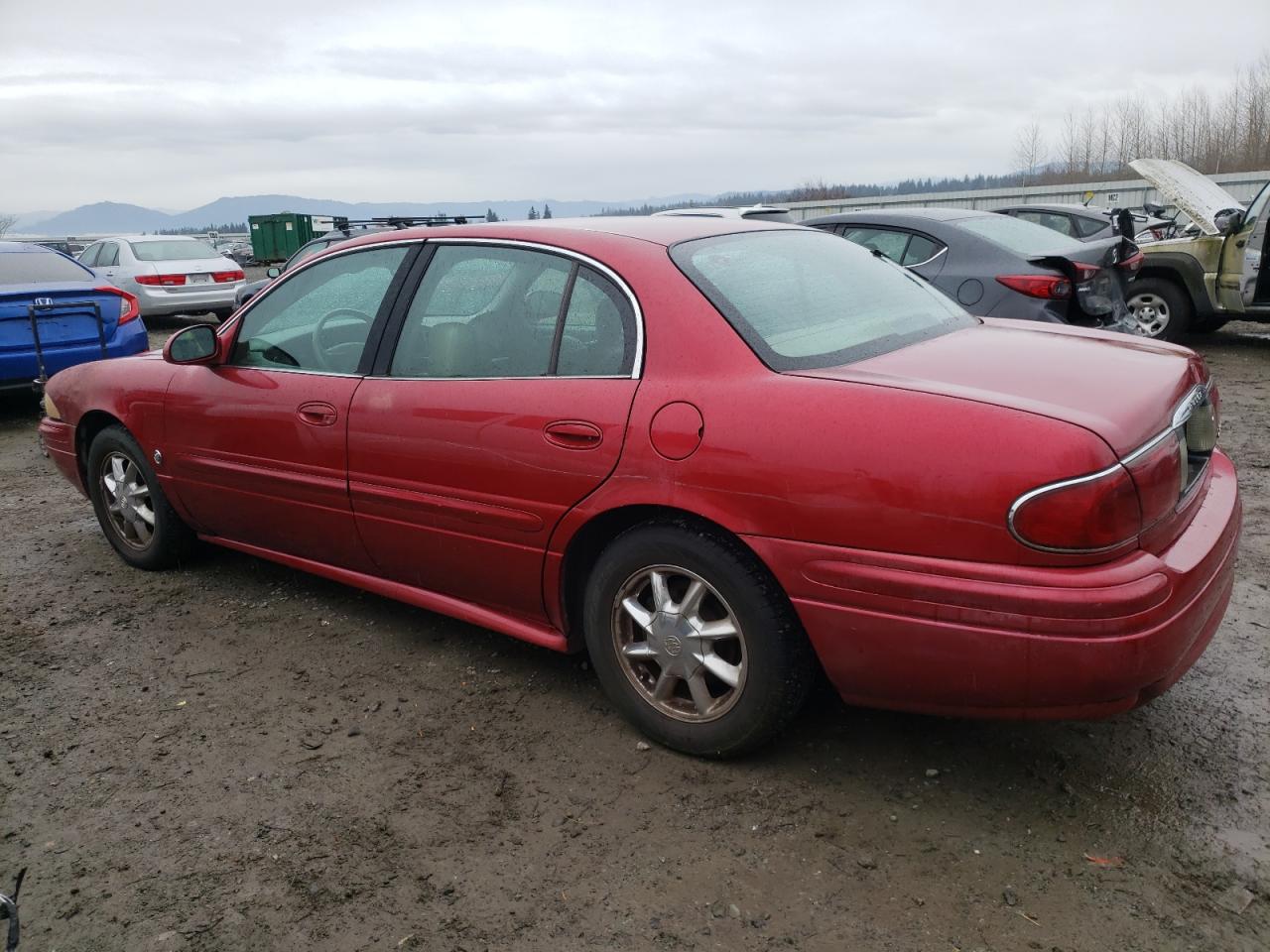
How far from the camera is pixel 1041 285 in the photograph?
674 centimetres

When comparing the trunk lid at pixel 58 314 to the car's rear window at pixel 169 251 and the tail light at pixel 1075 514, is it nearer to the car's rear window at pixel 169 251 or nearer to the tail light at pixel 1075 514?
the car's rear window at pixel 169 251

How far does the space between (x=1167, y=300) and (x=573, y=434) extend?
29.9ft

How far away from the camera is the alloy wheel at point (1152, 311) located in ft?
32.5

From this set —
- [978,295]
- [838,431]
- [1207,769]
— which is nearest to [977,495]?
[838,431]

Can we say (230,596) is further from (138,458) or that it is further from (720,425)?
(720,425)

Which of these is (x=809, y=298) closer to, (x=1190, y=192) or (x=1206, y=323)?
(x=1206, y=323)

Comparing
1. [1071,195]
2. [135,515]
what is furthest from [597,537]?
[1071,195]

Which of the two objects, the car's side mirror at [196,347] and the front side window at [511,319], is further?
the car's side mirror at [196,347]

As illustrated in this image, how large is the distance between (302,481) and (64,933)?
66.3 inches

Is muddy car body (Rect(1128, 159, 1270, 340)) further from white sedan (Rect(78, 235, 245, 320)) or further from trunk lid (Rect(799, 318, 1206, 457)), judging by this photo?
white sedan (Rect(78, 235, 245, 320))

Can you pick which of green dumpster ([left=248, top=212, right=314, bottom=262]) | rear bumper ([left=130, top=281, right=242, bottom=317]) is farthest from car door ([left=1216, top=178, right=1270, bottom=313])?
green dumpster ([left=248, top=212, right=314, bottom=262])

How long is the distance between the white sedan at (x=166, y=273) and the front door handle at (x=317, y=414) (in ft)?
42.0

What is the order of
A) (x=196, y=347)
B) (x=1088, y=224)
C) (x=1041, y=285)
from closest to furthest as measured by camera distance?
1. (x=196, y=347)
2. (x=1041, y=285)
3. (x=1088, y=224)

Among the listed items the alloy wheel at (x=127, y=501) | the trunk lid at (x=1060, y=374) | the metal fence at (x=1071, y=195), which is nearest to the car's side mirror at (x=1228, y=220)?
the trunk lid at (x=1060, y=374)
